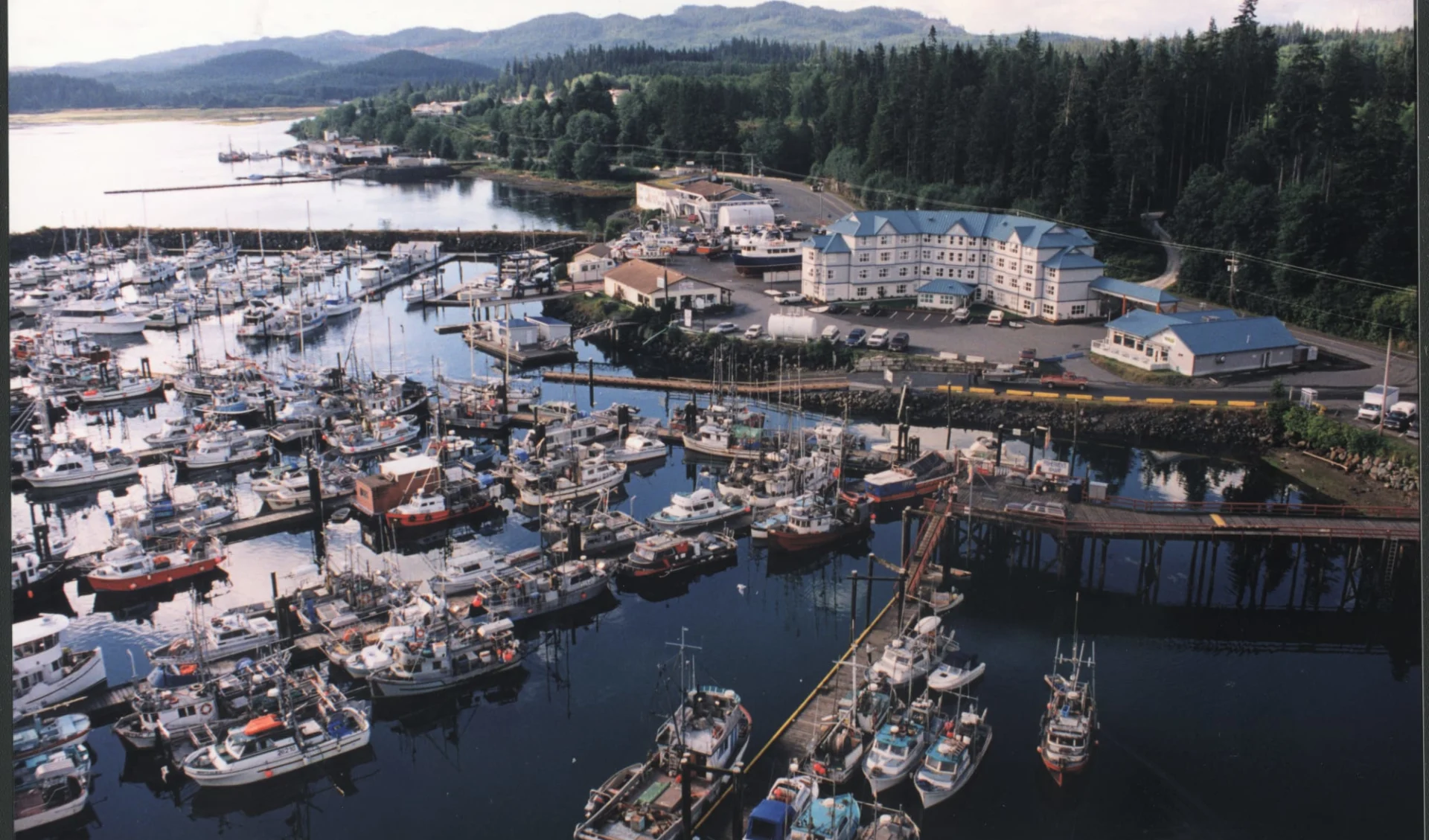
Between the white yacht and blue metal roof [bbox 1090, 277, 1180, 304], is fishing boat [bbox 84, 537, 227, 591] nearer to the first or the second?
the white yacht

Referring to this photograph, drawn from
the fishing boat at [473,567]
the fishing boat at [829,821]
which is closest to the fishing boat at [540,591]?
the fishing boat at [473,567]

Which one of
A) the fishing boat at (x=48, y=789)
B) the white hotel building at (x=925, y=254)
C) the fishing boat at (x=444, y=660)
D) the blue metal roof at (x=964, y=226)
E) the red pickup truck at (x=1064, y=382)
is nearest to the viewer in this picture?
the fishing boat at (x=48, y=789)

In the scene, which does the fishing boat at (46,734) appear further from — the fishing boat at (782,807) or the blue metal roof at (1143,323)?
the blue metal roof at (1143,323)

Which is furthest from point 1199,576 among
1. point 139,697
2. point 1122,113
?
point 1122,113

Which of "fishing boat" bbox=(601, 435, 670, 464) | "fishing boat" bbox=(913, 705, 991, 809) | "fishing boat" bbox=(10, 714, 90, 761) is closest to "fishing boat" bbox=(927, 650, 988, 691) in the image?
"fishing boat" bbox=(913, 705, 991, 809)

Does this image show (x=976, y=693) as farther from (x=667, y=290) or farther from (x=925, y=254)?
(x=925, y=254)

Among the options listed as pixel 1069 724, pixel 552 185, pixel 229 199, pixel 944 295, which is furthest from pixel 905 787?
pixel 229 199
